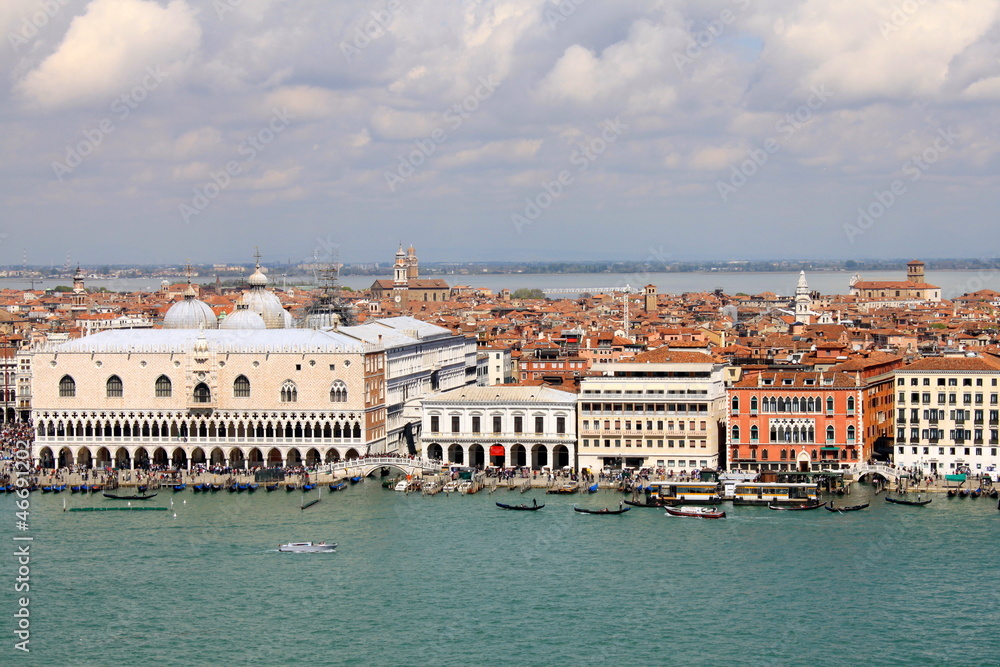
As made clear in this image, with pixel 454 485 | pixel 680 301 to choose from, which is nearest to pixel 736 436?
pixel 454 485

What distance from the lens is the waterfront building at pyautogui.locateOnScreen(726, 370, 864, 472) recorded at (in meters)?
36.8

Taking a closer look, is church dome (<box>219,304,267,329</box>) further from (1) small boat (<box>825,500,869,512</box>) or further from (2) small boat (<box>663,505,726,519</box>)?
(1) small boat (<box>825,500,869,512</box>)

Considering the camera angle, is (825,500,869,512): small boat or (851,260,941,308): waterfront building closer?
(825,500,869,512): small boat

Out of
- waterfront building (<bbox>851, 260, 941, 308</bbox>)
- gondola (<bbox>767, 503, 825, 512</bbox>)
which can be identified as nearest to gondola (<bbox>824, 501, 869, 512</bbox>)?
gondola (<bbox>767, 503, 825, 512</bbox>)

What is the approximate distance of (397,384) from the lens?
4278 centimetres

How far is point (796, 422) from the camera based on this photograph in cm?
3706

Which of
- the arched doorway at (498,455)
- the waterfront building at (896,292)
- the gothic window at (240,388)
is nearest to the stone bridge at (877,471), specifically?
the arched doorway at (498,455)

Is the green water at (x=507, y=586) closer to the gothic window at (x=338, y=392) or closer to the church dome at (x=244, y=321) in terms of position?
the gothic window at (x=338, y=392)

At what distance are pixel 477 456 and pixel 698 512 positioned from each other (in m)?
7.71

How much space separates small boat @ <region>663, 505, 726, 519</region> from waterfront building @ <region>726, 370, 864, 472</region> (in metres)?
3.81

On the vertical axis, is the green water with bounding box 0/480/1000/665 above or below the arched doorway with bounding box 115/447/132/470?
below

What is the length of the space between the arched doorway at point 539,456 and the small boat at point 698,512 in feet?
18.5

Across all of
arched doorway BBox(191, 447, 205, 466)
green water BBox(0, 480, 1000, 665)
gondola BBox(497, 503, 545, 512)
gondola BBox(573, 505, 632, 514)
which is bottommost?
green water BBox(0, 480, 1000, 665)

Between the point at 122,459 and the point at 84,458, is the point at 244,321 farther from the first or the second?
the point at 84,458
